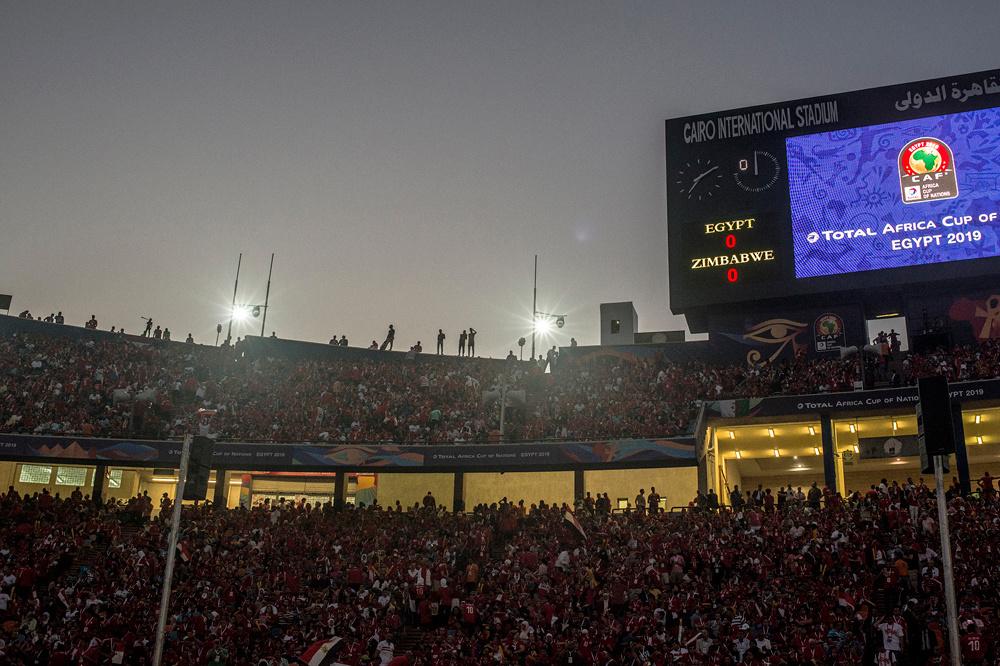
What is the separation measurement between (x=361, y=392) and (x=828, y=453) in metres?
20.7

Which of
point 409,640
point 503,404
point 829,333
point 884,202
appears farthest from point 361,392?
point 884,202

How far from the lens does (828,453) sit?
34969 mm

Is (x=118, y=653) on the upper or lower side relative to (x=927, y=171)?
lower

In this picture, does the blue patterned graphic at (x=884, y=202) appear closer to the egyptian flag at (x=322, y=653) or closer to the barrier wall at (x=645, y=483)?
the barrier wall at (x=645, y=483)

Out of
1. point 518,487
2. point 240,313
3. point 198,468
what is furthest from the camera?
point 240,313

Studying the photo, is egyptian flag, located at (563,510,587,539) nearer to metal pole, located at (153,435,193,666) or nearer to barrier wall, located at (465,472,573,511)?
barrier wall, located at (465,472,573,511)

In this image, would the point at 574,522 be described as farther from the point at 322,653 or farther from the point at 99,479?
the point at 99,479

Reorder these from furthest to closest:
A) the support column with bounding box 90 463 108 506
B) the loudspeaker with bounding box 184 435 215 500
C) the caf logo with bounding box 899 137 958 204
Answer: the support column with bounding box 90 463 108 506 < the caf logo with bounding box 899 137 958 204 < the loudspeaker with bounding box 184 435 215 500

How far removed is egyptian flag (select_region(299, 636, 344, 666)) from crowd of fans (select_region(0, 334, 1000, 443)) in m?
16.2

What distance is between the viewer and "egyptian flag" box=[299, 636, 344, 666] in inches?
909

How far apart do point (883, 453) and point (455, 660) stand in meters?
18.9

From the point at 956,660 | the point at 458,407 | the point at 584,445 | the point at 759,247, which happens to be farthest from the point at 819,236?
the point at 956,660

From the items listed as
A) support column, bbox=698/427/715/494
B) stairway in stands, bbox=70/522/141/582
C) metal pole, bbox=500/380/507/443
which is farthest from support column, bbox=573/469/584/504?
stairway in stands, bbox=70/522/141/582

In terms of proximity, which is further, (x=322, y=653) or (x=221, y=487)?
(x=221, y=487)
